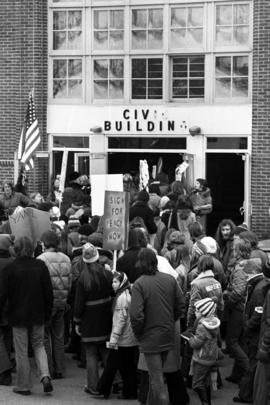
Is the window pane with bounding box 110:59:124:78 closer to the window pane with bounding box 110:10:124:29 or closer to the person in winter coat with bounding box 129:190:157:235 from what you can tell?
the window pane with bounding box 110:10:124:29

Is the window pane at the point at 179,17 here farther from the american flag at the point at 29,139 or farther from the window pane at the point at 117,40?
the american flag at the point at 29,139

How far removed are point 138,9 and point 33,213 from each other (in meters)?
9.52

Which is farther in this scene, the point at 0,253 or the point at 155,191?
the point at 155,191

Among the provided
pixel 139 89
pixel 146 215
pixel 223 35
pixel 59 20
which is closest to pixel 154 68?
pixel 139 89

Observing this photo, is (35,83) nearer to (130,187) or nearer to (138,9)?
(138,9)

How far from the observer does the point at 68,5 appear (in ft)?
72.4

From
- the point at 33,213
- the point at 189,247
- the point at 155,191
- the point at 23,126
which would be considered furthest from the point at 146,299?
the point at 23,126

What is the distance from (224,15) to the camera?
21.1 m

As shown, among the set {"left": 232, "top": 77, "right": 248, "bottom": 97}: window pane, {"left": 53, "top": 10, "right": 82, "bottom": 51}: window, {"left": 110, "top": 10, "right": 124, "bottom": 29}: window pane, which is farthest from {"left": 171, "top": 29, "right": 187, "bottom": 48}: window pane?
{"left": 53, "top": 10, "right": 82, "bottom": 51}: window

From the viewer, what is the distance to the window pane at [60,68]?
22.3 metres

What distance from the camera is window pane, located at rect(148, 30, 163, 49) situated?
21547mm

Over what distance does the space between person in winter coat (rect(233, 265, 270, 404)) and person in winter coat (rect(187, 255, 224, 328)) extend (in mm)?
374

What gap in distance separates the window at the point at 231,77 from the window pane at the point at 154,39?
4.61 ft

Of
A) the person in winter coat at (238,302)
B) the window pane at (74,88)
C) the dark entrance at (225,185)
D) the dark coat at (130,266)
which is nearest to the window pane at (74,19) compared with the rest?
the window pane at (74,88)
